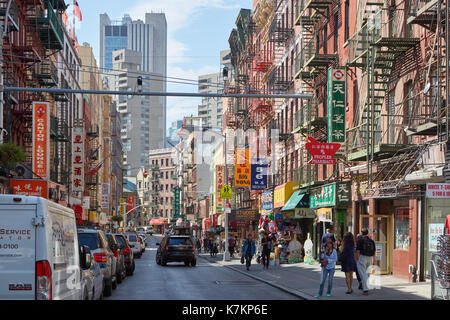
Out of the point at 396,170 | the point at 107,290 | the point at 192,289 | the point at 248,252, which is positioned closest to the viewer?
the point at 107,290

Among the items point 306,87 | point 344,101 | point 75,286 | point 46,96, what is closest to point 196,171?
point 46,96

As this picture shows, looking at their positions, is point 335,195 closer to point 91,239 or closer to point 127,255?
point 127,255

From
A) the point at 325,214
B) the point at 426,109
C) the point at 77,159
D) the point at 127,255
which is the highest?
the point at 77,159

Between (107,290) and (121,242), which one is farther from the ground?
(121,242)

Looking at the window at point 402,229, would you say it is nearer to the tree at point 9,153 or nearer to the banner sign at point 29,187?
the tree at point 9,153

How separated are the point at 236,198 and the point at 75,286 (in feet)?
196

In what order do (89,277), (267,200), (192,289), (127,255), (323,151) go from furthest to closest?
(267,200) → (323,151) → (127,255) → (192,289) → (89,277)

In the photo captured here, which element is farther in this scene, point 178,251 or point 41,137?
point 41,137

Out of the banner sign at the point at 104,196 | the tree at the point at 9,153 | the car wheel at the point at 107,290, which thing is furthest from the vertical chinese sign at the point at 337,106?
the banner sign at the point at 104,196

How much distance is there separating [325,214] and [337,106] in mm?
6291

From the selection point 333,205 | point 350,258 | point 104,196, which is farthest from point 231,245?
point 104,196

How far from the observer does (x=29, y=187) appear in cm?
3641

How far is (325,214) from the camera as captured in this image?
34.8 metres

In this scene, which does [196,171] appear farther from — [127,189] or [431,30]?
[431,30]
